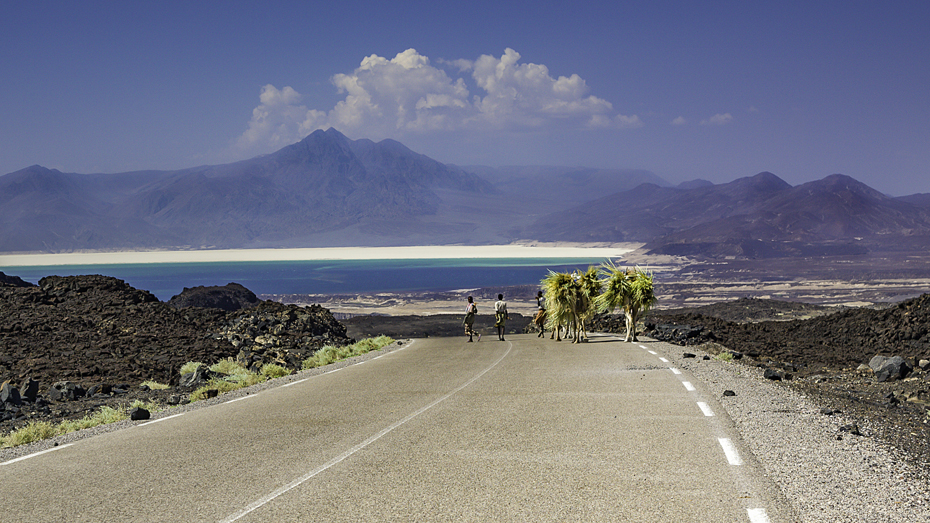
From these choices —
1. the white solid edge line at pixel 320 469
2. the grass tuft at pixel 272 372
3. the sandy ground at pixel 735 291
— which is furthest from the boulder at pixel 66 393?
the sandy ground at pixel 735 291

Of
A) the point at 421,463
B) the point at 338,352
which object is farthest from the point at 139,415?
the point at 338,352

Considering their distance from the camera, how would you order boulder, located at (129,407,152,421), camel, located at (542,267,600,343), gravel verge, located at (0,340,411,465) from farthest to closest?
camel, located at (542,267,600,343) < boulder, located at (129,407,152,421) < gravel verge, located at (0,340,411,465)

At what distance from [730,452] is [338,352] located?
54.6 feet

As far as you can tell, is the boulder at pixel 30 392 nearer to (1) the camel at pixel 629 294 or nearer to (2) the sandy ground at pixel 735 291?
(1) the camel at pixel 629 294

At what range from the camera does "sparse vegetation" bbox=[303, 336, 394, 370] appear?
68.8ft

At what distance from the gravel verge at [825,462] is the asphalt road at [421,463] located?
10.9 inches

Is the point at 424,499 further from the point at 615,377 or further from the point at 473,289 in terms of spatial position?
the point at 473,289

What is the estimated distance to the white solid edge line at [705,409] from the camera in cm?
1018

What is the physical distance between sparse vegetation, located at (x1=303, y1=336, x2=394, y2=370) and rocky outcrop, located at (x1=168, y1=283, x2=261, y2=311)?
1026 inches

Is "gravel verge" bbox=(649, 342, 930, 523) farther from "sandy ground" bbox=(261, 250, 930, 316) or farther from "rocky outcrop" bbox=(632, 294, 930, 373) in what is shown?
"sandy ground" bbox=(261, 250, 930, 316)

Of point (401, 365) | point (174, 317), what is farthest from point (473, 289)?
point (401, 365)

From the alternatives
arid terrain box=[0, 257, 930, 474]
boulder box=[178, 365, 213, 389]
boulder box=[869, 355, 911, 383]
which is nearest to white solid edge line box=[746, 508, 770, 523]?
arid terrain box=[0, 257, 930, 474]

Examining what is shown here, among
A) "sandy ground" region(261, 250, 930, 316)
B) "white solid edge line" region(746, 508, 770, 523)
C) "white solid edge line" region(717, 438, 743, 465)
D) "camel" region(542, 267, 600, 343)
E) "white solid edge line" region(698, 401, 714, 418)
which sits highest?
"camel" region(542, 267, 600, 343)

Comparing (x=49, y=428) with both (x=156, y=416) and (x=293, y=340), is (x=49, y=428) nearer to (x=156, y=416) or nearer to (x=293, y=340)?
(x=156, y=416)
